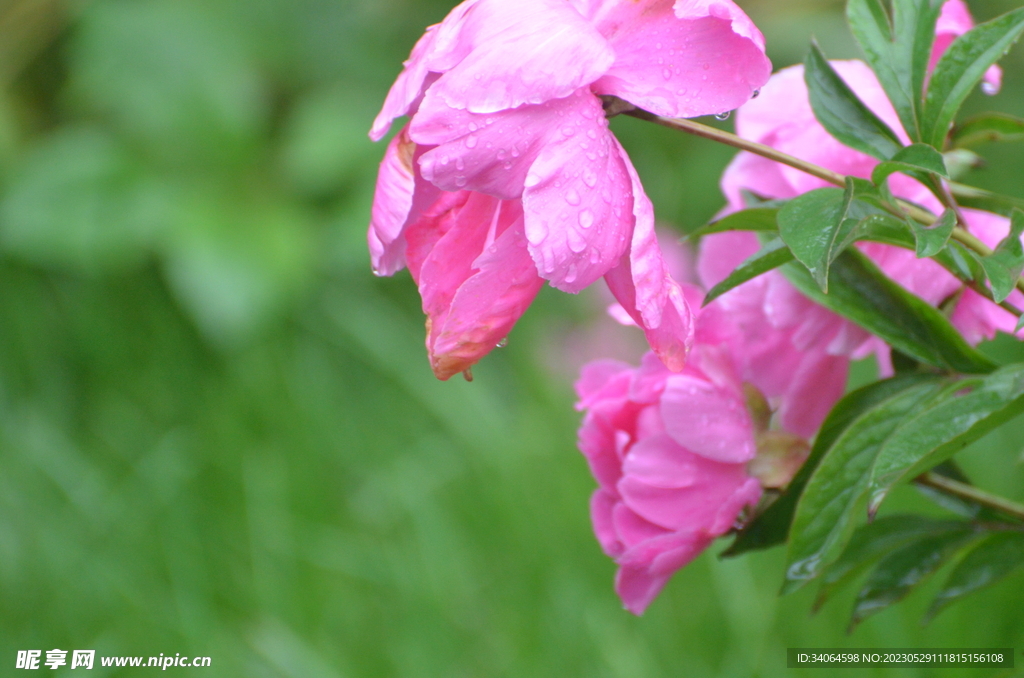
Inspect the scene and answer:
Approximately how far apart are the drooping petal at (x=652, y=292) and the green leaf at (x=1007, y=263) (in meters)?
0.10

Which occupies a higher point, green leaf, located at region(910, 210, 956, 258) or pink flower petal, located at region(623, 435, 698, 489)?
green leaf, located at region(910, 210, 956, 258)

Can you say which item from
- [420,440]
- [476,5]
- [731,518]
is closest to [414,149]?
[476,5]

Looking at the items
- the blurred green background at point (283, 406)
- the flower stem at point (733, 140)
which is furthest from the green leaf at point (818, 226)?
the blurred green background at point (283, 406)

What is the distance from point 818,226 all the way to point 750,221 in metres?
0.04

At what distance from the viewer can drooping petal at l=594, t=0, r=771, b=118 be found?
298 mm

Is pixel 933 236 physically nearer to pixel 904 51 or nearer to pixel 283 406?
pixel 904 51

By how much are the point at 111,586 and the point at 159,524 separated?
123 mm

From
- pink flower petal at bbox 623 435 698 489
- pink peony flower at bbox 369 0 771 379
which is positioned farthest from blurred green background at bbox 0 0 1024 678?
pink peony flower at bbox 369 0 771 379

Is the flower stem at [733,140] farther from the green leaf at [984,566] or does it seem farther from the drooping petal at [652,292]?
the green leaf at [984,566]

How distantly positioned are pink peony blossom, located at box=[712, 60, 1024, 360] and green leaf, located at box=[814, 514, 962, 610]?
0.08m

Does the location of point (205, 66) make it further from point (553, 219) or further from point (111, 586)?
point (553, 219)

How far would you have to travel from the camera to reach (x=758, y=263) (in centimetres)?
32

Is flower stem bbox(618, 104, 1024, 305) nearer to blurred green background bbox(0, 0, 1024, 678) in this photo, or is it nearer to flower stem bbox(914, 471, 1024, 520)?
flower stem bbox(914, 471, 1024, 520)

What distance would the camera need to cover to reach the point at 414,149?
33cm
